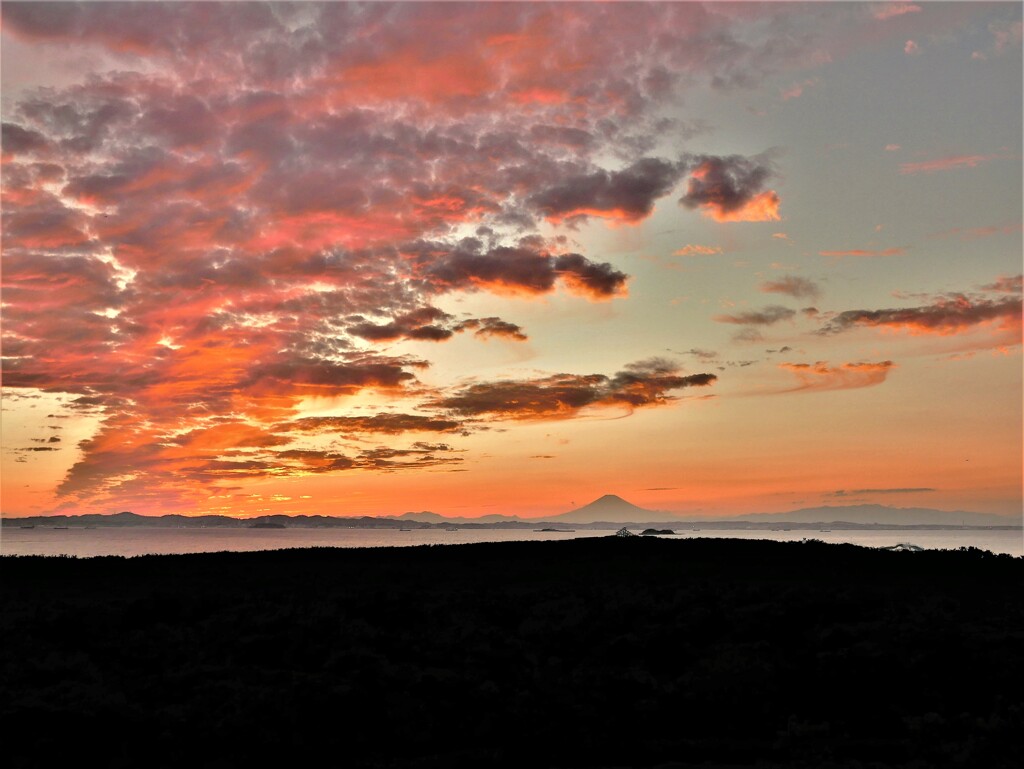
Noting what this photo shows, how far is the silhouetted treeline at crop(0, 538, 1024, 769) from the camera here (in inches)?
530

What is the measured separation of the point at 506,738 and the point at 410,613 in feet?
27.0

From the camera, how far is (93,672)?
17125 millimetres

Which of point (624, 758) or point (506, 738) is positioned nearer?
point (624, 758)

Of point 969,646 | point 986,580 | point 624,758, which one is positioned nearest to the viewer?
point 624,758

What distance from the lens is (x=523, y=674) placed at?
17.2 meters

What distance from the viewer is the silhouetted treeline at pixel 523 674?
13461 mm

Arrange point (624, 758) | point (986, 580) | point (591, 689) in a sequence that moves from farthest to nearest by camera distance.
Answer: point (986, 580) < point (591, 689) < point (624, 758)

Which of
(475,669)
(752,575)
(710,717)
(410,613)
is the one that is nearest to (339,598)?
(410,613)

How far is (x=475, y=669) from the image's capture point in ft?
57.9

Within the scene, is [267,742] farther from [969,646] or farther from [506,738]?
[969,646]

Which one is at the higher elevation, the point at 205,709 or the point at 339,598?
the point at 339,598

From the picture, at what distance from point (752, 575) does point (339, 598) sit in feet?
47.7

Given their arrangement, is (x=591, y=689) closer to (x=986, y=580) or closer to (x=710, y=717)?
(x=710, y=717)

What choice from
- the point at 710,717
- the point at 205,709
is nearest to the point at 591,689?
the point at 710,717
